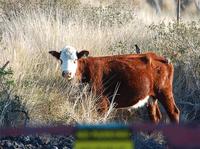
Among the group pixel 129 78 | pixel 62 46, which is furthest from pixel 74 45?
pixel 129 78

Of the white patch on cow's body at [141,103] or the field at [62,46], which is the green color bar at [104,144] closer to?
the field at [62,46]

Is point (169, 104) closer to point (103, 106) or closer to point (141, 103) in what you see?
point (141, 103)

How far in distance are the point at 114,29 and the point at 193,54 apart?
11.2 ft

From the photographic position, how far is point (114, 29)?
16.1 m

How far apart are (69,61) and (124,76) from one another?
910 mm

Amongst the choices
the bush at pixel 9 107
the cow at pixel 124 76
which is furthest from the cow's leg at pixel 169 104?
the bush at pixel 9 107

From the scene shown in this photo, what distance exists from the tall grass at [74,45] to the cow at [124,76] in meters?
0.24

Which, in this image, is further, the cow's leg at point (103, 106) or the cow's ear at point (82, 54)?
the cow's ear at point (82, 54)

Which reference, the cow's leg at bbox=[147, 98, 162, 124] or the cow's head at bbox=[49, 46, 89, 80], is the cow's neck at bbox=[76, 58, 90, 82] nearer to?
the cow's head at bbox=[49, 46, 89, 80]

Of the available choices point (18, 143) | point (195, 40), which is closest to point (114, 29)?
point (195, 40)

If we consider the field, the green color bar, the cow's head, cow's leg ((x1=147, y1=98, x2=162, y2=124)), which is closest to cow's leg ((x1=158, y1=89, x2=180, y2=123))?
cow's leg ((x1=147, y1=98, x2=162, y2=124))

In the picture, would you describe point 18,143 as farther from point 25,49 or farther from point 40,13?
point 40,13

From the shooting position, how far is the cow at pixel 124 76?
1042 cm

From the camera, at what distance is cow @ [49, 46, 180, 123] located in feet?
34.2
